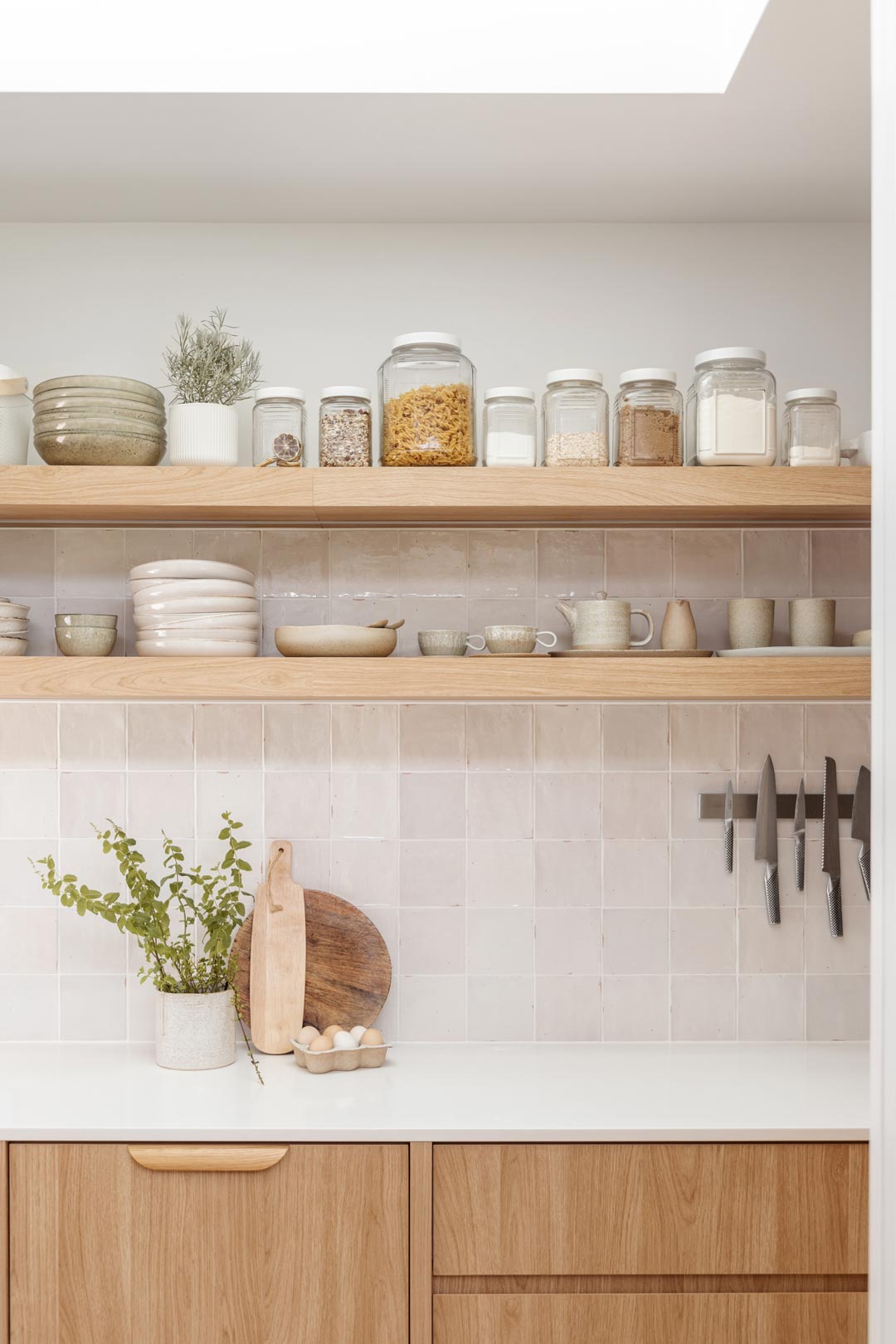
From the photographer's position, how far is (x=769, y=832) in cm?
209

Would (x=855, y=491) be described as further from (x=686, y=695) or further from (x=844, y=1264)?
(x=844, y=1264)

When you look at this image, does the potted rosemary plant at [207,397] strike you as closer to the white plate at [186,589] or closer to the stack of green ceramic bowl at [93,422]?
the stack of green ceramic bowl at [93,422]

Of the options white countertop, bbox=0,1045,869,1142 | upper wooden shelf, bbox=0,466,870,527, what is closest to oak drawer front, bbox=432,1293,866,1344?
white countertop, bbox=0,1045,869,1142

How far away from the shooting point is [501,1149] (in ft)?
5.29

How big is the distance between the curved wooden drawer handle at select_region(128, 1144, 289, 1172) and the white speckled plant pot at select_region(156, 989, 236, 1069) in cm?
30

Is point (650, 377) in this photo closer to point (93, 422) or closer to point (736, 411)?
point (736, 411)

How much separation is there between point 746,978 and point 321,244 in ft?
5.45

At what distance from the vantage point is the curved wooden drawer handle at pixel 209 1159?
1594 mm

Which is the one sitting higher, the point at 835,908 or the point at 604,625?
the point at 604,625

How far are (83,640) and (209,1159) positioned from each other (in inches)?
34.2

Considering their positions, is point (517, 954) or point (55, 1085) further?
point (517, 954)

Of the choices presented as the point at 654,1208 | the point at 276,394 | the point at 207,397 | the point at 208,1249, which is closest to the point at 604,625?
the point at 276,394

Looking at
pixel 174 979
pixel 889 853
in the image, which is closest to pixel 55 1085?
pixel 174 979

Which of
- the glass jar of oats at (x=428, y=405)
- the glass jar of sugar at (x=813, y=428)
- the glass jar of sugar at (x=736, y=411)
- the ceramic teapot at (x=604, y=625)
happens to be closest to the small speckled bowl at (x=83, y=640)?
the glass jar of oats at (x=428, y=405)
